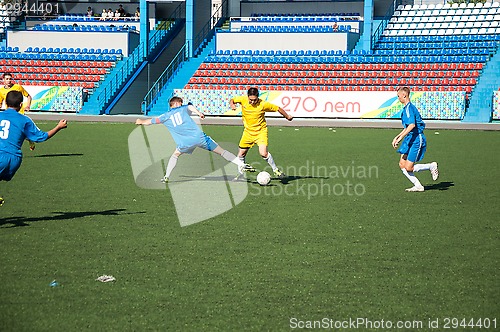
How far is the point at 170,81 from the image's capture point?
133 ft

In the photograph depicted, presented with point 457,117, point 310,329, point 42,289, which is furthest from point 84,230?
point 457,117

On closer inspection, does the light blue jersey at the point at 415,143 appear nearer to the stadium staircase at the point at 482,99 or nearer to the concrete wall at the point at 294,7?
the stadium staircase at the point at 482,99

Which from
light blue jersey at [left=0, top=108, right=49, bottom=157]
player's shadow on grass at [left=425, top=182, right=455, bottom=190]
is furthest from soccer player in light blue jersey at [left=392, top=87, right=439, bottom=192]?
light blue jersey at [left=0, top=108, right=49, bottom=157]

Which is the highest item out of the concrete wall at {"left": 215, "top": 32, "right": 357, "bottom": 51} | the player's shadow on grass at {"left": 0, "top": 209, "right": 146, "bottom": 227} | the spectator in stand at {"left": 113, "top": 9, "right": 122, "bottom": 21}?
the spectator in stand at {"left": 113, "top": 9, "right": 122, "bottom": 21}

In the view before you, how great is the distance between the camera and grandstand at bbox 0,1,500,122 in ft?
118

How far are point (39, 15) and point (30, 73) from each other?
9105 mm

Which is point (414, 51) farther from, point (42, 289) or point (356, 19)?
point (42, 289)

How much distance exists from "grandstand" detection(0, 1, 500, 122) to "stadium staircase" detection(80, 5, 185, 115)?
6cm

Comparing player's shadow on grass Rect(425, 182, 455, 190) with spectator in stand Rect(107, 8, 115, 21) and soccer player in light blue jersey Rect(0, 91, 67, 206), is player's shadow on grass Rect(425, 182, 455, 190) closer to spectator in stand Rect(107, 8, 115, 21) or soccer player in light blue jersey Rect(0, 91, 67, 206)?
soccer player in light blue jersey Rect(0, 91, 67, 206)

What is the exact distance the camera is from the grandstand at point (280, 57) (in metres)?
35.8

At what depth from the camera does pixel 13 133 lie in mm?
8578

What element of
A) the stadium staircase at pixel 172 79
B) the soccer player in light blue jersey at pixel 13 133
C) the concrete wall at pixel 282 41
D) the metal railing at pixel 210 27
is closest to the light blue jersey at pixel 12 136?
the soccer player in light blue jersey at pixel 13 133

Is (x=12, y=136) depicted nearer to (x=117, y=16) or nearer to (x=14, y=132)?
(x=14, y=132)

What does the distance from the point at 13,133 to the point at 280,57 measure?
3246 cm
